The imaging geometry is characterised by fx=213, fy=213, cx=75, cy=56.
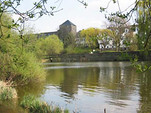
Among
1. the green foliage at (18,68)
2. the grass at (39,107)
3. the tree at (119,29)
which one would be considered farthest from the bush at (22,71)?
the tree at (119,29)

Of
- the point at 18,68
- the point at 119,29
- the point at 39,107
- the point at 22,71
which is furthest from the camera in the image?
the point at 22,71

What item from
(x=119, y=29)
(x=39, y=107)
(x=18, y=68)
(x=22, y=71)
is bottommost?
(x=39, y=107)

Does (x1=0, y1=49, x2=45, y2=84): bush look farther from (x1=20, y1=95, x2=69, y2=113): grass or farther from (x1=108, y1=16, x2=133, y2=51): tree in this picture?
(x1=108, y1=16, x2=133, y2=51): tree

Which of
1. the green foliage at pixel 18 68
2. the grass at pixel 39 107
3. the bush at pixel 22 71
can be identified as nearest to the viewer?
the grass at pixel 39 107

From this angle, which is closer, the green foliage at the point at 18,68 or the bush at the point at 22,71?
the green foliage at the point at 18,68

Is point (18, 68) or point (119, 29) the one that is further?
point (18, 68)

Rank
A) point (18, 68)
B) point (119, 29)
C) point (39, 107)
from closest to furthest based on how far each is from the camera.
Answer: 1. point (119, 29)
2. point (39, 107)
3. point (18, 68)

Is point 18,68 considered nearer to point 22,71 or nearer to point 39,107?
point 22,71

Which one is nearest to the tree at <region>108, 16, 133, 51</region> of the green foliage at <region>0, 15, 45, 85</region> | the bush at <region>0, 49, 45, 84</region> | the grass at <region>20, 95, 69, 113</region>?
the grass at <region>20, 95, 69, 113</region>

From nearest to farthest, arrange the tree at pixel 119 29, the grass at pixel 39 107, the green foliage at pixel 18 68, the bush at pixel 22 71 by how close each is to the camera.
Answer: the tree at pixel 119 29, the grass at pixel 39 107, the green foliage at pixel 18 68, the bush at pixel 22 71

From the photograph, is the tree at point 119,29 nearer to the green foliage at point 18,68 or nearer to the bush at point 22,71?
the green foliage at point 18,68

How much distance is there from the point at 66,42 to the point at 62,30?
10.0 m

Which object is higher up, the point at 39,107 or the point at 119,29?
the point at 119,29

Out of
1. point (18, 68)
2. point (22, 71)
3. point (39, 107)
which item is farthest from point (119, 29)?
point (22, 71)
